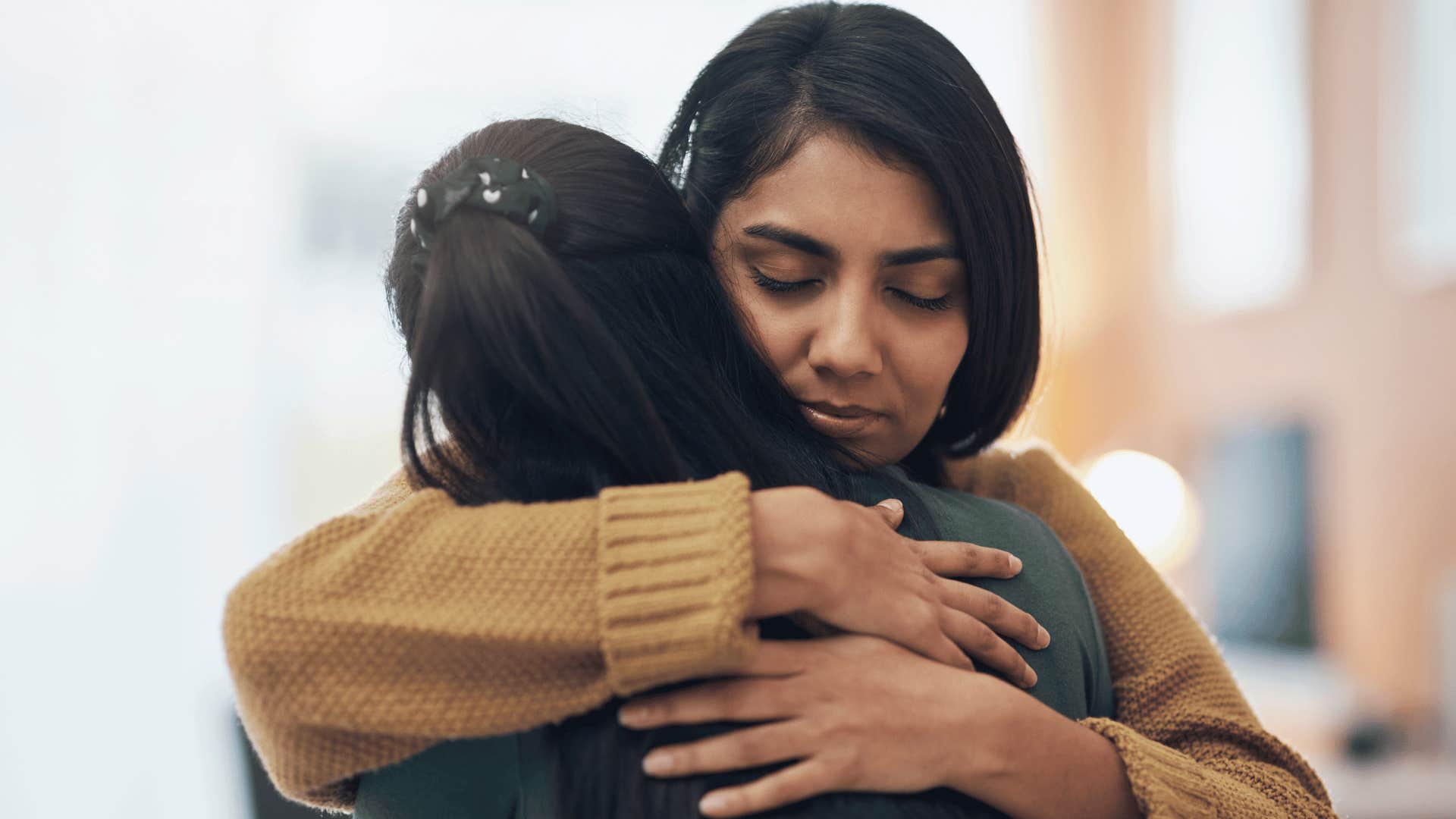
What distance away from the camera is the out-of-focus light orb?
13.6 feet

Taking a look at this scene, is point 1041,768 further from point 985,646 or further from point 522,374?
point 522,374

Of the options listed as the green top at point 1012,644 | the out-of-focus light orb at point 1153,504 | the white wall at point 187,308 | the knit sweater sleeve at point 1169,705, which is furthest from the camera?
the out-of-focus light orb at point 1153,504

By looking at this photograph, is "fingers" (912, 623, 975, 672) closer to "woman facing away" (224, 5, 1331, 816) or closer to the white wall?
"woman facing away" (224, 5, 1331, 816)

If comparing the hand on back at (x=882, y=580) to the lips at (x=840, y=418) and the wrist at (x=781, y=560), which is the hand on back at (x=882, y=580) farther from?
the lips at (x=840, y=418)

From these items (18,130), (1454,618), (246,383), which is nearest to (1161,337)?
(1454,618)

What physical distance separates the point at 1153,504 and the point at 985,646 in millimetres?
3533

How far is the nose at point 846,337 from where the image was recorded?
39.8 inches

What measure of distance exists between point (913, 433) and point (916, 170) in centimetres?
25

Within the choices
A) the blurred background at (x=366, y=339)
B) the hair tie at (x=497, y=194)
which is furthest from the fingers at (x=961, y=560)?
the blurred background at (x=366, y=339)

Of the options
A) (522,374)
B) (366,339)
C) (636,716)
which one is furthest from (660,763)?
(366,339)

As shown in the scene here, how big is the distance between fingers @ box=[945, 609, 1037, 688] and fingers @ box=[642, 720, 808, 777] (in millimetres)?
150

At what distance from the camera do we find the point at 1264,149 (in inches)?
172

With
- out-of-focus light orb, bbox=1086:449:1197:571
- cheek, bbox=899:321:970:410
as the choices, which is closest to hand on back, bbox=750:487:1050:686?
cheek, bbox=899:321:970:410

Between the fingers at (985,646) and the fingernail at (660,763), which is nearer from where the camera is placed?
the fingernail at (660,763)
